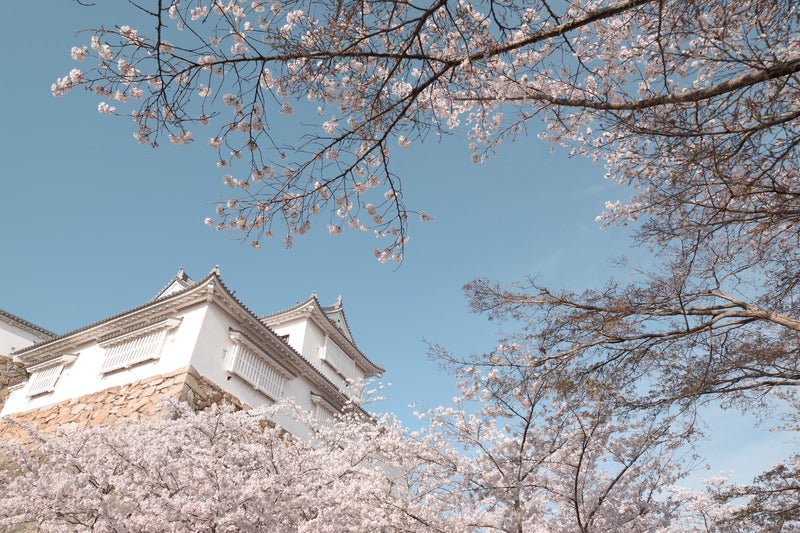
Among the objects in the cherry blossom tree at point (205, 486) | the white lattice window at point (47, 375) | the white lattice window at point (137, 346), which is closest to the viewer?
the cherry blossom tree at point (205, 486)

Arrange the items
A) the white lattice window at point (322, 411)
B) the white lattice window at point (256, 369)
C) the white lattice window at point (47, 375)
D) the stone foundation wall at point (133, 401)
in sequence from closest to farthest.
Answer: the stone foundation wall at point (133, 401) → the white lattice window at point (256, 369) → the white lattice window at point (47, 375) → the white lattice window at point (322, 411)

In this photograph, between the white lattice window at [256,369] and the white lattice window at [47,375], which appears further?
the white lattice window at [47,375]

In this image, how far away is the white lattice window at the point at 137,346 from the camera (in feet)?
36.8

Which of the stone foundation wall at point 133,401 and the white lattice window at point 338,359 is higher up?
the white lattice window at point 338,359

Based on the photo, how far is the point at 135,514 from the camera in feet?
20.5

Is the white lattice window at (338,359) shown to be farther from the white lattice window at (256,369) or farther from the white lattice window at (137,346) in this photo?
the white lattice window at (137,346)

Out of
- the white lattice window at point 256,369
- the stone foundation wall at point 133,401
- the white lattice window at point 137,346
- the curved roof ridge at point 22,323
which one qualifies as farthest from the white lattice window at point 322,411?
the curved roof ridge at point 22,323

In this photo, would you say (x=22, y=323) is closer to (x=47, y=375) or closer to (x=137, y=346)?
(x=47, y=375)

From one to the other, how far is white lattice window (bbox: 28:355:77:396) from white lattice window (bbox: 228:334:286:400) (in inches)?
192

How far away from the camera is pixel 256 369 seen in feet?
39.8

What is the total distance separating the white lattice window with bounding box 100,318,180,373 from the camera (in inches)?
442

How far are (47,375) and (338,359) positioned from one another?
848 centimetres

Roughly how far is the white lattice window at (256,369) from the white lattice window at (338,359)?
381 cm

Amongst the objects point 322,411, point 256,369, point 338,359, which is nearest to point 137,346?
point 256,369
